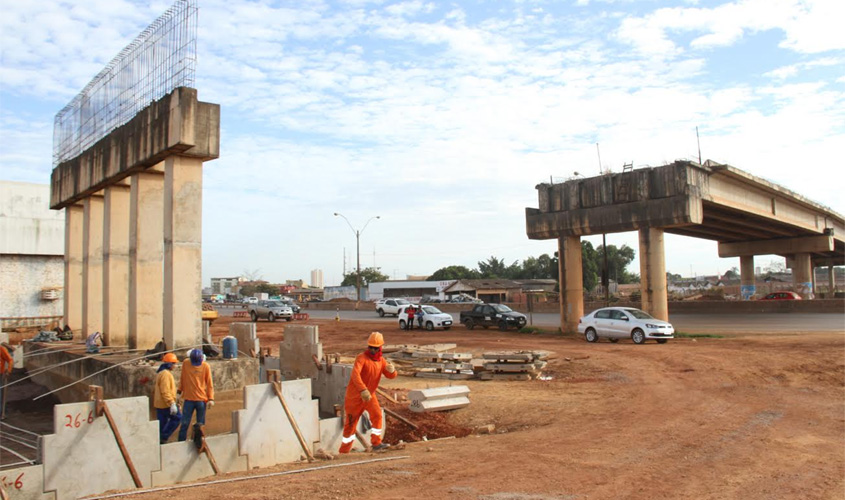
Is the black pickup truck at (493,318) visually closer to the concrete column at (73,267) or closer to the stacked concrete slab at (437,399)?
Result: the concrete column at (73,267)

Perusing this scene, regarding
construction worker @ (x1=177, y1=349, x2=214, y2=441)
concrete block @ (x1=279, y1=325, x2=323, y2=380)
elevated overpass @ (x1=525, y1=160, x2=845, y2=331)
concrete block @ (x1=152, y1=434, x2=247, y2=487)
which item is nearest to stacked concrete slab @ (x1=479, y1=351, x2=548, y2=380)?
concrete block @ (x1=279, y1=325, x2=323, y2=380)

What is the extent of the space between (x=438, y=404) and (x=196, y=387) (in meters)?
5.15

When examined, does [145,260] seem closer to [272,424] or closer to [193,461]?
[272,424]

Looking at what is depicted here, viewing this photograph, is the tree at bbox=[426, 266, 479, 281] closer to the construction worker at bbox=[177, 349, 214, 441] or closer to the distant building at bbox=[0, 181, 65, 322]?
the distant building at bbox=[0, 181, 65, 322]

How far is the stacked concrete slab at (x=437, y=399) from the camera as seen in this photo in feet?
42.1

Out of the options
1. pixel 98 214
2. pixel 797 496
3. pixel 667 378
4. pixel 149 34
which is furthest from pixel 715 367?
pixel 98 214

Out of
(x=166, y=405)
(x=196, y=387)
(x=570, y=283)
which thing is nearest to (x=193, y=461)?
(x=166, y=405)

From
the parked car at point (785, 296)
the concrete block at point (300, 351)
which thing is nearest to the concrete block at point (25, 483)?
the concrete block at point (300, 351)

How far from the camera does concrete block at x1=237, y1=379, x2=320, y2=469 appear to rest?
33.3ft

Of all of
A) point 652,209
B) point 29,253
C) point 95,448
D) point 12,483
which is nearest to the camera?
point 12,483

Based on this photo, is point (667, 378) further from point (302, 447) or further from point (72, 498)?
point (72, 498)

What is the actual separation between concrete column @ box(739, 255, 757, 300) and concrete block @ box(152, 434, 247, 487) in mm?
50573

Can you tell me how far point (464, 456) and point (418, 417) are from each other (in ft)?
13.7

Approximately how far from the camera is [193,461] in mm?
9430
